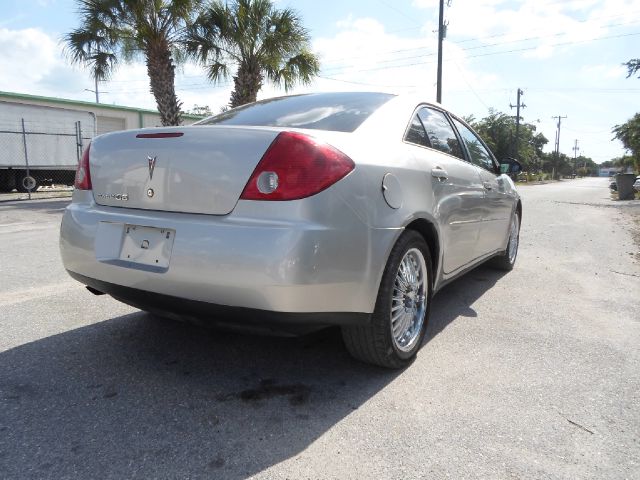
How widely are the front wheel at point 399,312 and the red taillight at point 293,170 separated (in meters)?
0.57

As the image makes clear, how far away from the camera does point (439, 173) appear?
294 centimetres

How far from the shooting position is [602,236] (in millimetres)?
8258

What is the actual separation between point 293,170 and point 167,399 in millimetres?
1163

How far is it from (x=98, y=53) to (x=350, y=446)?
16036 millimetres

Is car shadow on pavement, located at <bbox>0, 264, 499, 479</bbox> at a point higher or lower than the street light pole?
lower

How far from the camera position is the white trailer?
15.7m

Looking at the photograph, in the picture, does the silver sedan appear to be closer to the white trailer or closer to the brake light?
the brake light

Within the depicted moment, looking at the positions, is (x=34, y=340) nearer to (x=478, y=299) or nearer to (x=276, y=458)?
(x=276, y=458)

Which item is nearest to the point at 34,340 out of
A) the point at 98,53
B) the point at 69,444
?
the point at 69,444

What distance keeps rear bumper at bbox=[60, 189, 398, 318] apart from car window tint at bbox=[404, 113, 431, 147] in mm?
819

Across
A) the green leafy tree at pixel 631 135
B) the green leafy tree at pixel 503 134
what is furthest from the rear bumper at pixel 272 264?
the green leafy tree at pixel 503 134

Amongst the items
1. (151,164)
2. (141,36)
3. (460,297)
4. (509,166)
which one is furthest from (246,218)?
(141,36)

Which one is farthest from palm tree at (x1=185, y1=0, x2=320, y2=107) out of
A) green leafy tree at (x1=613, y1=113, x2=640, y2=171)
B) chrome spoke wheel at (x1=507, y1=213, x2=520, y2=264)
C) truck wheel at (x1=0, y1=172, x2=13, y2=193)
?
green leafy tree at (x1=613, y1=113, x2=640, y2=171)

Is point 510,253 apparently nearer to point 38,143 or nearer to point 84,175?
point 84,175
